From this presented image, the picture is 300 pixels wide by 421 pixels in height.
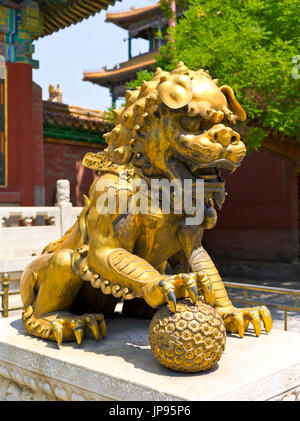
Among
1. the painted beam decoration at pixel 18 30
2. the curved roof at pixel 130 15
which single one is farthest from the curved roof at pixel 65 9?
the curved roof at pixel 130 15

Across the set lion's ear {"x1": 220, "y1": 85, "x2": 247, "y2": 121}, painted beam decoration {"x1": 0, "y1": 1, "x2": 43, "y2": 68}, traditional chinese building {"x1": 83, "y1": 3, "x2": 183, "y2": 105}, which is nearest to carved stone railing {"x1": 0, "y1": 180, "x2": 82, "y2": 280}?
painted beam decoration {"x1": 0, "y1": 1, "x2": 43, "y2": 68}

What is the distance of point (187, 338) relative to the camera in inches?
59.7

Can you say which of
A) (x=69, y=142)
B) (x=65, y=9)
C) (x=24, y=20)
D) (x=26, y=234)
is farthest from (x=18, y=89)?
(x=26, y=234)

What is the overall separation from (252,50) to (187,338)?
14.6 ft

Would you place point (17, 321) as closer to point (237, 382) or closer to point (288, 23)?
point (237, 382)

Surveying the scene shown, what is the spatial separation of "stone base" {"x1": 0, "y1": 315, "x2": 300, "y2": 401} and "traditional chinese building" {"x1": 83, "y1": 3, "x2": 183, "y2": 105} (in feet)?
47.6

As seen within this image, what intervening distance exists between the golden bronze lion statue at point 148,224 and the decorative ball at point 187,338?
0.06 metres

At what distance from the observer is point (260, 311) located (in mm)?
1975

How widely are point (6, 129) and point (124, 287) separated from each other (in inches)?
247

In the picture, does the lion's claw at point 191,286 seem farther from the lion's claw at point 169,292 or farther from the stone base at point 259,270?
the stone base at point 259,270

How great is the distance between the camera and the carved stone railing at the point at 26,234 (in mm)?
4914

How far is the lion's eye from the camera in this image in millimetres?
1706

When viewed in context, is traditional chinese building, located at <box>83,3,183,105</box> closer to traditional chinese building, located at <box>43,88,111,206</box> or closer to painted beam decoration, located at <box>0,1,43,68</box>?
traditional chinese building, located at <box>43,88,111,206</box>

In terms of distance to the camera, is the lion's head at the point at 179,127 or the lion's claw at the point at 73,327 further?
the lion's claw at the point at 73,327
